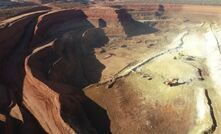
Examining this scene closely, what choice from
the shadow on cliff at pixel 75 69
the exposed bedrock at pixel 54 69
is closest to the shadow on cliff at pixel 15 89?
the exposed bedrock at pixel 54 69

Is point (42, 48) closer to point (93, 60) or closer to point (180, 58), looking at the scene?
point (93, 60)

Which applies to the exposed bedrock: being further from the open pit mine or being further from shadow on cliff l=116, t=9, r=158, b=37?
shadow on cliff l=116, t=9, r=158, b=37

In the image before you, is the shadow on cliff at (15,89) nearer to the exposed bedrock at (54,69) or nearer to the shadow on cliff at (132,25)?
the exposed bedrock at (54,69)

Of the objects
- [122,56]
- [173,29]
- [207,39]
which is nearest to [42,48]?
[122,56]

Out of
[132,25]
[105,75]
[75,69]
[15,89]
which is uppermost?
[15,89]

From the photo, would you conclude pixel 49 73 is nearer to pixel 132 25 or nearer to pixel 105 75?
pixel 105 75

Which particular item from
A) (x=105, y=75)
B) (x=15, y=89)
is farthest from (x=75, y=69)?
(x=15, y=89)
